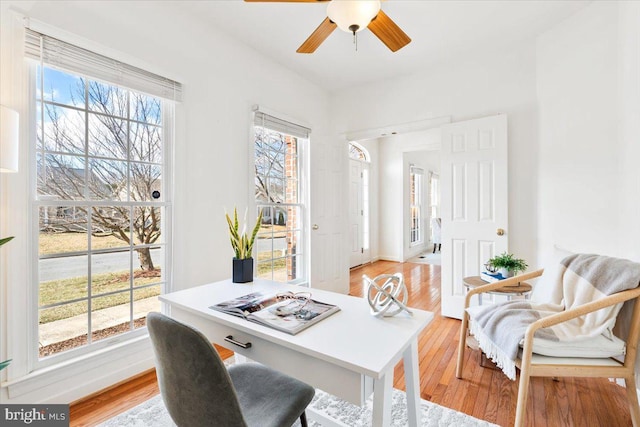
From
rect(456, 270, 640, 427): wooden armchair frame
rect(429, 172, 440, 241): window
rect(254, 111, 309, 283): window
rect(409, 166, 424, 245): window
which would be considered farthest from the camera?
rect(429, 172, 440, 241): window

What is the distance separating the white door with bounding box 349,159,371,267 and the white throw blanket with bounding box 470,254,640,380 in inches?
146

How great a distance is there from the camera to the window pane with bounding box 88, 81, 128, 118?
191 cm

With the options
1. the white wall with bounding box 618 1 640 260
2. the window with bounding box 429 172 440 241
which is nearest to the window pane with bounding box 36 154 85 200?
the white wall with bounding box 618 1 640 260

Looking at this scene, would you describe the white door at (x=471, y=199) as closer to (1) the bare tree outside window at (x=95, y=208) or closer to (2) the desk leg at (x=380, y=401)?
(2) the desk leg at (x=380, y=401)

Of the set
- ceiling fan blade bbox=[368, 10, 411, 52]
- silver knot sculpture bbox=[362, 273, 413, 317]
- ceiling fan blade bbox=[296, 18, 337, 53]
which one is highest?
ceiling fan blade bbox=[296, 18, 337, 53]

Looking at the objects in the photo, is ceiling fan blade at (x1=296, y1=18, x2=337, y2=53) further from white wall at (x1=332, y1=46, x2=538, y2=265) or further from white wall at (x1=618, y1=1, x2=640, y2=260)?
white wall at (x1=618, y1=1, x2=640, y2=260)

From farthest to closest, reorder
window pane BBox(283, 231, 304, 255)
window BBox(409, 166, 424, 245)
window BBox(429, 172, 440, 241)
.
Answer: window BBox(429, 172, 440, 241), window BBox(409, 166, 424, 245), window pane BBox(283, 231, 304, 255)

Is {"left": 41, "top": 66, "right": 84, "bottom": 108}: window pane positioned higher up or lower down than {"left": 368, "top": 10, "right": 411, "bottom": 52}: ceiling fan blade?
lower down

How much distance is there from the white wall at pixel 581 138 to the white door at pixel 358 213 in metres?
3.22

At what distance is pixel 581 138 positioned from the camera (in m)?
2.34

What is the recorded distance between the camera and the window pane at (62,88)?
1.73 metres

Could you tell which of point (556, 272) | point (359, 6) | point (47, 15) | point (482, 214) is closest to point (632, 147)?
point (556, 272)

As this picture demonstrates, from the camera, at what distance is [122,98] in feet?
6.73

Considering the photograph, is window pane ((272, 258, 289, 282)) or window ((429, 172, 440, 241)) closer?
window pane ((272, 258, 289, 282))
